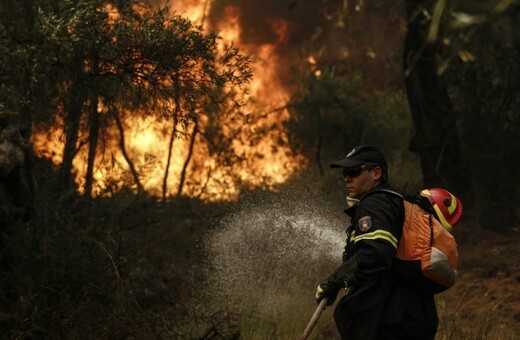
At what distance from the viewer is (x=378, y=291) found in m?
4.89

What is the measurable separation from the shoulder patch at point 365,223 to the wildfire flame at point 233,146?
10008 millimetres

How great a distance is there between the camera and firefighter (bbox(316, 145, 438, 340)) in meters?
4.74

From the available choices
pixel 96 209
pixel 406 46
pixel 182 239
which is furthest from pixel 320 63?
pixel 96 209

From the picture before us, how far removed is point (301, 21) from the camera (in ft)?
72.8

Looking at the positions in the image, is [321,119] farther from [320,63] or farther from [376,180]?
[376,180]

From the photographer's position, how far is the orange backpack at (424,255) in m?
4.79

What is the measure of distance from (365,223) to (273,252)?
6546mm

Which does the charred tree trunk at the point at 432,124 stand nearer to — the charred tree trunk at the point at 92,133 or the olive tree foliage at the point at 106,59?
the olive tree foliage at the point at 106,59

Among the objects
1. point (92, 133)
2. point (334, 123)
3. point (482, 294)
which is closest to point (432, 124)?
point (482, 294)

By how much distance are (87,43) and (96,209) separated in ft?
7.91

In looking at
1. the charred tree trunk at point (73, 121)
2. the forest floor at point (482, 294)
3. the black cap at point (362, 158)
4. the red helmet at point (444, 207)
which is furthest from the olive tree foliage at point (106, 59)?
the red helmet at point (444, 207)

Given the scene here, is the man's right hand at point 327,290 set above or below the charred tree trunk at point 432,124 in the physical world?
below

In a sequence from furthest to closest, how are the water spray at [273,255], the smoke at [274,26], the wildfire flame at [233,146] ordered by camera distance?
the smoke at [274,26] → the wildfire flame at [233,146] → the water spray at [273,255]

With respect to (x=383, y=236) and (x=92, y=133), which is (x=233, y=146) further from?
(x=383, y=236)
